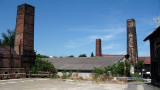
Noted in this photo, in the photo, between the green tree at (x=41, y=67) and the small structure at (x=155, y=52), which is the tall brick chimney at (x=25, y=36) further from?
the small structure at (x=155, y=52)

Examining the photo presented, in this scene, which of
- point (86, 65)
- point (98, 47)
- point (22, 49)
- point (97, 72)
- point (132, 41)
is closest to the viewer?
point (97, 72)

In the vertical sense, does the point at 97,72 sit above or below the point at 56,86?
above

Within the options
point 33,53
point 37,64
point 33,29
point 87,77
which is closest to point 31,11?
point 33,29

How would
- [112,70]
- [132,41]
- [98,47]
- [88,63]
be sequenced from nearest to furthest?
[112,70] < [88,63] < [132,41] < [98,47]

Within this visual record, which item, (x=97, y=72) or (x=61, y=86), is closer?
(x=61, y=86)

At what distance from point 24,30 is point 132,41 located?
2153 centimetres

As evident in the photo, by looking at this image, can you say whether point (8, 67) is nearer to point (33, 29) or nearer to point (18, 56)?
point (18, 56)

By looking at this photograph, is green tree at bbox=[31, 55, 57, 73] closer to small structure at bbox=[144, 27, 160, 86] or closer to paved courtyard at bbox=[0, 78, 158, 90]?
paved courtyard at bbox=[0, 78, 158, 90]

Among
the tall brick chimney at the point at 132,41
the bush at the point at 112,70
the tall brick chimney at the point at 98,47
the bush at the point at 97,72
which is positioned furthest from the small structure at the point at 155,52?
the tall brick chimney at the point at 98,47

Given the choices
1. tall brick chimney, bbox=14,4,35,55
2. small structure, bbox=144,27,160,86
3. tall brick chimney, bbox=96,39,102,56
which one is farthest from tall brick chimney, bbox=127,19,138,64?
tall brick chimney, bbox=14,4,35,55

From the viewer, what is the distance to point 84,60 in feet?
113

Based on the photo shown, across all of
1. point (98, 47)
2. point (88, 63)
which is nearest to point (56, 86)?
point (88, 63)

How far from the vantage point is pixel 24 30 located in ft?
89.6

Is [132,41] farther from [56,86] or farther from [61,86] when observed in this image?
[56,86]
